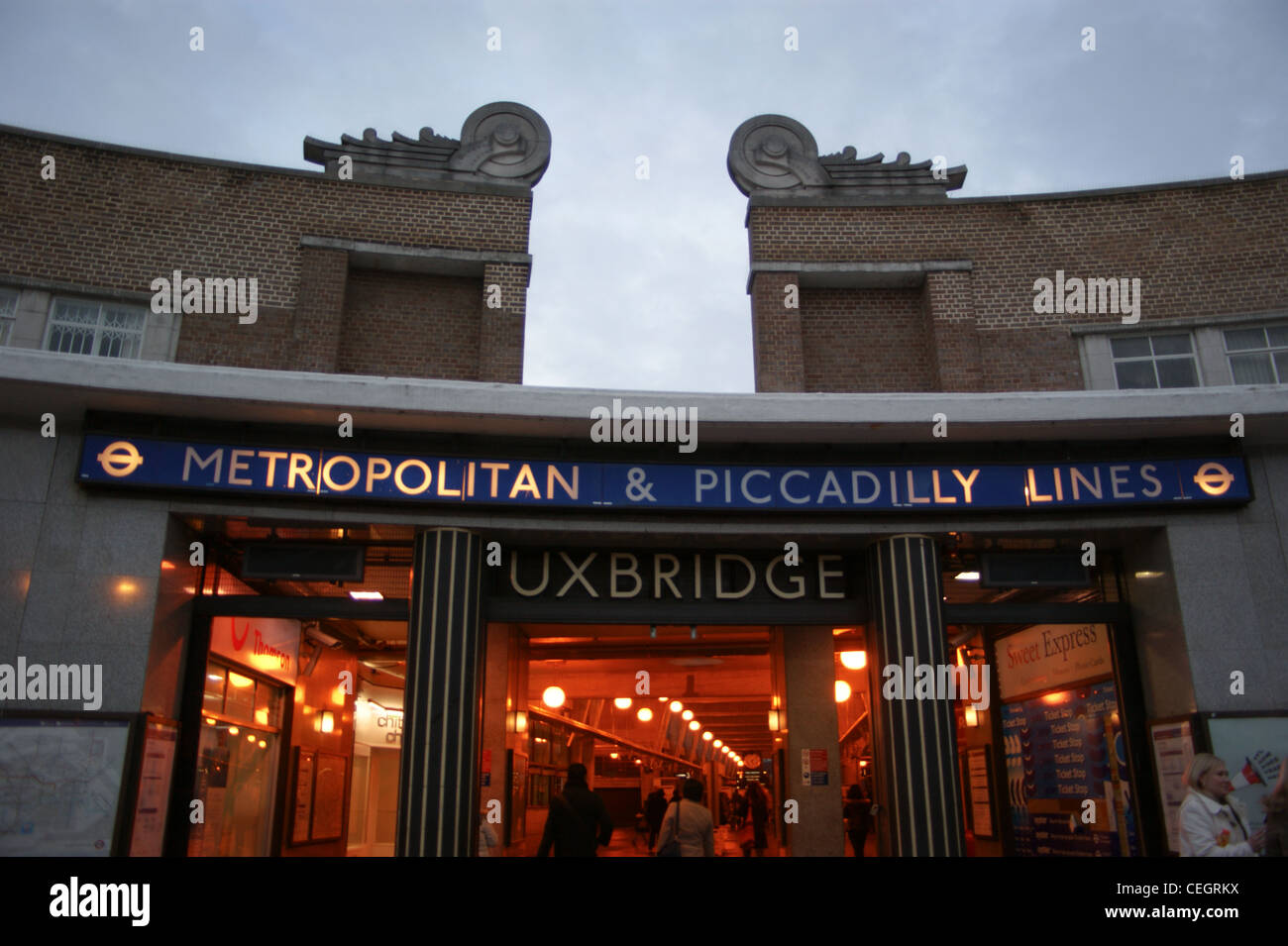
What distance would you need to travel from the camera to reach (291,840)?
13.6m

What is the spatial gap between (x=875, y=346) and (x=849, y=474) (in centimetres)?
420

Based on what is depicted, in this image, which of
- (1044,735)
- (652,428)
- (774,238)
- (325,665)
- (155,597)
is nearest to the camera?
(155,597)

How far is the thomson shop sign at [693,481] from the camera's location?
1019 centimetres

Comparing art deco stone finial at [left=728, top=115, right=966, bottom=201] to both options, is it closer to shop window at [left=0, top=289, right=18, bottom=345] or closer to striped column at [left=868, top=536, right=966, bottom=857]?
striped column at [left=868, top=536, right=966, bottom=857]

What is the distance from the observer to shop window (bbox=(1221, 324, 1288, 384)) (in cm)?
1348

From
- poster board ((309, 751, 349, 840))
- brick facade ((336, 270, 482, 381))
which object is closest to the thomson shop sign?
brick facade ((336, 270, 482, 381))

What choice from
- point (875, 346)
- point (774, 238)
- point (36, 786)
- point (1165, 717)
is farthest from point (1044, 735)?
point (36, 786)

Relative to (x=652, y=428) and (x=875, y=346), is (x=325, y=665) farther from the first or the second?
(x=875, y=346)

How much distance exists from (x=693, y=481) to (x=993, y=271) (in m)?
6.67

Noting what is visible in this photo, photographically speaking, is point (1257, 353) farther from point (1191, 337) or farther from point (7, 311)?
point (7, 311)

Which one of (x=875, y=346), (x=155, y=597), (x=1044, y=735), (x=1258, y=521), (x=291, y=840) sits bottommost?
(x=291, y=840)

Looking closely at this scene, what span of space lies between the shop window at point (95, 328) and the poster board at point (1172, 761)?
13282 mm
